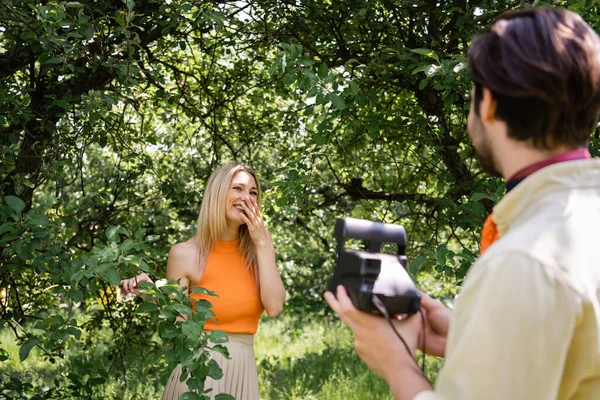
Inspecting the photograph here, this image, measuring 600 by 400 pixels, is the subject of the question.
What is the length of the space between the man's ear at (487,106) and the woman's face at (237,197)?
232cm

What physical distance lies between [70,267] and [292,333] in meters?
7.18

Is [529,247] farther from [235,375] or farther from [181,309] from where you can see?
[235,375]

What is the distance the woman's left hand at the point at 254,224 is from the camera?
3363 mm

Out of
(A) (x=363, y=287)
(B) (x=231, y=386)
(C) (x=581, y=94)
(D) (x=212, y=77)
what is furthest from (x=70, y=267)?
(D) (x=212, y=77)

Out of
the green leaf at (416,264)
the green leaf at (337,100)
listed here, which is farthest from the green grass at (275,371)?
the green leaf at (337,100)

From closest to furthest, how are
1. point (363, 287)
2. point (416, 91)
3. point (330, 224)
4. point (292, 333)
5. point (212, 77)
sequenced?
1. point (363, 287)
2. point (416, 91)
3. point (212, 77)
4. point (330, 224)
5. point (292, 333)

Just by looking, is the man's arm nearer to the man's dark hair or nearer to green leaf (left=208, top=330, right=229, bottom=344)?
the man's dark hair

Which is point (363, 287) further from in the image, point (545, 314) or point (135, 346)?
point (135, 346)

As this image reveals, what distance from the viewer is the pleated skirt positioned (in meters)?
3.17

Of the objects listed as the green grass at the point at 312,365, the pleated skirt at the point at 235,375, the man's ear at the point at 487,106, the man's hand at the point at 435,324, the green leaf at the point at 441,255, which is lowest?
the green grass at the point at 312,365

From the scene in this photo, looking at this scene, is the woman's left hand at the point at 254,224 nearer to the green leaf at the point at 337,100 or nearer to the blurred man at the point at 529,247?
the green leaf at the point at 337,100

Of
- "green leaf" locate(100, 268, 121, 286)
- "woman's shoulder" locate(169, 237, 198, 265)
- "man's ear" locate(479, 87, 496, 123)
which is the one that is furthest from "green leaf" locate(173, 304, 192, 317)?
"man's ear" locate(479, 87, 496, 123)

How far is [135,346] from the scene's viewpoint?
4.92 metres

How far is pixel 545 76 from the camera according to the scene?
1.05m
